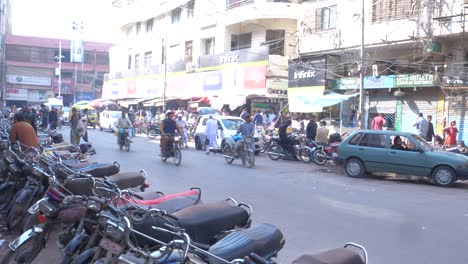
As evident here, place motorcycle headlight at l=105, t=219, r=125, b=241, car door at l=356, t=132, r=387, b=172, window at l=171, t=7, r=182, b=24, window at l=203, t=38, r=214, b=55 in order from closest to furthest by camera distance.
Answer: motorcycle headlight at l=105, t=219, r=125, b=241, car door at l=356, t=132, r=387, b=172, window at l=203, t=38, r=214, b=55, window at l=171, t=7, r=182, b=24

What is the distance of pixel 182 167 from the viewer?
1471cm

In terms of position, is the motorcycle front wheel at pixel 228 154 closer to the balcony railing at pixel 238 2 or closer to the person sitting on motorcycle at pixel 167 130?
the person sitting on motorcycle at pixel 167 130

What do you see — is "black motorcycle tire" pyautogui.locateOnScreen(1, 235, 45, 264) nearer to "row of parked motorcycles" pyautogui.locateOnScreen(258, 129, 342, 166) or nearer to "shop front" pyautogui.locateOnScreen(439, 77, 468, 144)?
"row of parked motorcycles" pyautogui.locateOnScreen(258, 129, 342, 166)

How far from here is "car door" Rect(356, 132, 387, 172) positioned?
13.7 meters

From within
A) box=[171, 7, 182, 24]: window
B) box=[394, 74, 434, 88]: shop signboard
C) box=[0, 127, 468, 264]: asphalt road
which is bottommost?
box=[0, 127, 468, 264]: asphalt road

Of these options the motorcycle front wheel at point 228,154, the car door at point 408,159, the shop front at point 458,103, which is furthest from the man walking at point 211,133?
the shop front at point 458,103

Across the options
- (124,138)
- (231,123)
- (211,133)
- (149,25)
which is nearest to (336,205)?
(211,133)

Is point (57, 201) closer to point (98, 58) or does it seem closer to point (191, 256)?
point (191, 256)

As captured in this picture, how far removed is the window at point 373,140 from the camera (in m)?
13.8

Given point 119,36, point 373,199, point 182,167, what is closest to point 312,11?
point 182,167

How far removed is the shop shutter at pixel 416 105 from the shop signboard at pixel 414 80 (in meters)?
0.86

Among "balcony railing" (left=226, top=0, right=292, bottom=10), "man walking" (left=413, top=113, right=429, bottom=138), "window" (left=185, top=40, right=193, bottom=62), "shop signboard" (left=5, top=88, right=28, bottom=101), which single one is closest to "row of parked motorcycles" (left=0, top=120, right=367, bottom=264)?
"man walking" (left=413, top=113, right=429, bottom=138)

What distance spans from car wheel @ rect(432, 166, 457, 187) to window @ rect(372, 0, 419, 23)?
8.90 m

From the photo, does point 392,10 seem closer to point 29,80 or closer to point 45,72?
point 29,80
